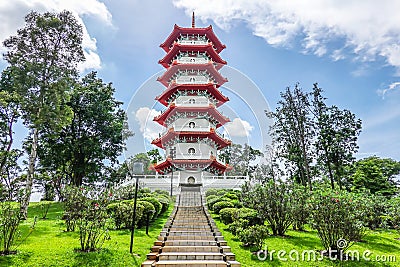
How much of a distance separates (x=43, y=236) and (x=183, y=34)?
22.1 metres

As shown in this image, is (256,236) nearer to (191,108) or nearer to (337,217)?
(337,217)

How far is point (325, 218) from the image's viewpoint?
24.4 feet

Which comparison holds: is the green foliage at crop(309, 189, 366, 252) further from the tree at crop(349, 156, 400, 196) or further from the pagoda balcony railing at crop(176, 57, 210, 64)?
the pagoda balcony railing at crop(176, 57, 210, 64)

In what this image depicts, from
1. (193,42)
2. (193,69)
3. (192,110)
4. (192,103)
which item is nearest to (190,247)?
(192,110)

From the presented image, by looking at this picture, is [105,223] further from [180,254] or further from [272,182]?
[272,182]

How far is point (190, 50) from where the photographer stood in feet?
83.0

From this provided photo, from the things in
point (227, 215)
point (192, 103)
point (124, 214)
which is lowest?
point (227, 215)

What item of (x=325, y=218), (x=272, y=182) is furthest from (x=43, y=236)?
(x=325, y=218)

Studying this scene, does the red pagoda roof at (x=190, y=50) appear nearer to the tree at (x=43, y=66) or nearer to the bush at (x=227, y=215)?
the tree at (x=43, y=66)

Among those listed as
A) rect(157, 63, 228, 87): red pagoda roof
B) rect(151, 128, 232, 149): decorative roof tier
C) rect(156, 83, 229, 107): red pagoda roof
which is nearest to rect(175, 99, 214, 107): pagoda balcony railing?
rect(156, 83, 229, 107): red pagoda roof

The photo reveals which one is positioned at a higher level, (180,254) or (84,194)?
(84,194)

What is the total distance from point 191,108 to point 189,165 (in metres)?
4.78

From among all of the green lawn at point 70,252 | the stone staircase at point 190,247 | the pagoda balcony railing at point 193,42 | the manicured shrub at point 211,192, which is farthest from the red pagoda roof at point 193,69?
the green lawn at point 70,252

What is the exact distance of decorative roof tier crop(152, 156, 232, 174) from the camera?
21172mm
